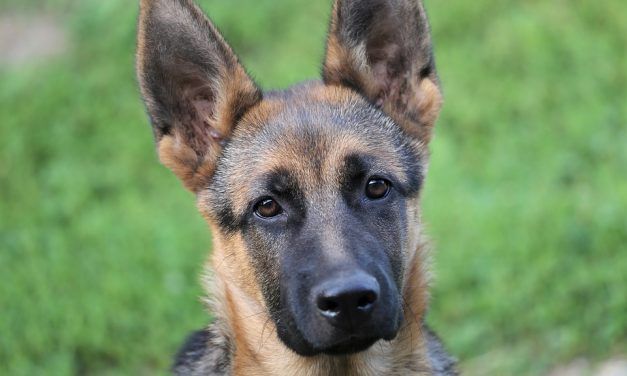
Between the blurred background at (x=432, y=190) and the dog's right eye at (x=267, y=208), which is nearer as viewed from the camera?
the dog's right eye at (x=267, y=208)

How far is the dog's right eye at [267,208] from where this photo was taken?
491 centimetres

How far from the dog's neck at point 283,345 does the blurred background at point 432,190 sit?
1380 millimetres

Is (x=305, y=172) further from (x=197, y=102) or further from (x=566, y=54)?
(x=566, y=54)

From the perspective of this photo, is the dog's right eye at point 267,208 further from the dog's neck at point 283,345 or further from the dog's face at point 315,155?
the dog's neck at point 283,345

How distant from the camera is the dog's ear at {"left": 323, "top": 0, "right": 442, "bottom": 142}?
5.32 m

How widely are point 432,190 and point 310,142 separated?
4.20m

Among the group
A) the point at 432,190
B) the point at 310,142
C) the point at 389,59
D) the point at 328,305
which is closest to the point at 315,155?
the point at 310,142

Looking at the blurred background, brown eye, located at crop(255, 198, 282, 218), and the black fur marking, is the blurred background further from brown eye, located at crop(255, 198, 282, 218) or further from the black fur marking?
the black fur marking

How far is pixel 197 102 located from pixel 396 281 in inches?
59.9

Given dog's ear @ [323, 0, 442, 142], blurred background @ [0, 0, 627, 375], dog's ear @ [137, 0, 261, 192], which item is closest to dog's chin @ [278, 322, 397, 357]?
dog's ear @ [137, 0, 261, 192]

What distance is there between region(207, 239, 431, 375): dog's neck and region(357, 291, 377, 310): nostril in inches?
26.5

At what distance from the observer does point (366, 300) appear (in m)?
4.40

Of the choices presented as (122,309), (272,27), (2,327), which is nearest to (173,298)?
(122,309)

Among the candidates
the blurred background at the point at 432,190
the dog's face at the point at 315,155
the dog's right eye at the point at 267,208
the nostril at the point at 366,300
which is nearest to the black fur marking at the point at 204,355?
the dog's face at the point at 315,155
